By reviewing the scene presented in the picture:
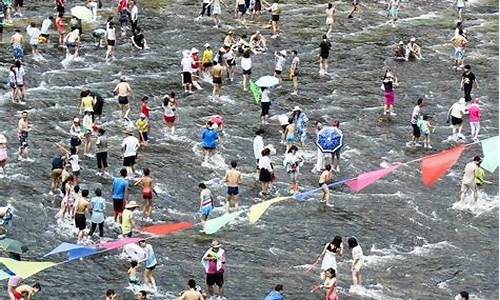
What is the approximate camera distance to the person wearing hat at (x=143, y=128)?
3092cm

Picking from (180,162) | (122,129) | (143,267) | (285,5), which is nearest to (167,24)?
(285,5)

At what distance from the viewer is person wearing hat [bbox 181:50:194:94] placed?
35500mm

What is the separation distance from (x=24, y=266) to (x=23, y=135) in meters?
8.62

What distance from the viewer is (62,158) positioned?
1094 inches

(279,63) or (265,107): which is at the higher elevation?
(279,63)

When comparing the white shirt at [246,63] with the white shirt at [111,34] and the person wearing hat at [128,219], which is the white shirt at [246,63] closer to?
the white shirt at [111,34]

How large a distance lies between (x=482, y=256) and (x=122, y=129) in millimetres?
12967

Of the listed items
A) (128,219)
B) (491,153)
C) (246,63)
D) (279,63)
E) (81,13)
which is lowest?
(128,219)

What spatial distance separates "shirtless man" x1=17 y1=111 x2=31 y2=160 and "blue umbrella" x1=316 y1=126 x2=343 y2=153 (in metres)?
8.69

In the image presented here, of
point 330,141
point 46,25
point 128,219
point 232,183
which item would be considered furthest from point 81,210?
point 46,25

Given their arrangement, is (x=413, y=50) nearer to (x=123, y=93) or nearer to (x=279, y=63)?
(x=279, y=63)

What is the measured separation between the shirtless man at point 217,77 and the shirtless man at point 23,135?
7.83 m

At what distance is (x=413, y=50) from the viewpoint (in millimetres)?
41469

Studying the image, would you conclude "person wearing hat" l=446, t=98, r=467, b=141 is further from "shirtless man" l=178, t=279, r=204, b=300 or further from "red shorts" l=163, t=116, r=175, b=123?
"shirtless man" l=178, t=279, r=204, b=300
